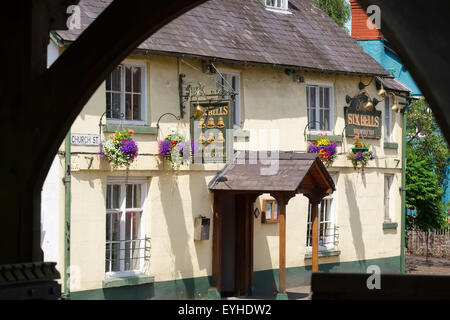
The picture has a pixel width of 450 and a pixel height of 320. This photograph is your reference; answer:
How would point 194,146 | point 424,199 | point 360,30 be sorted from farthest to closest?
point 360,30
point 424,199
point 194,146

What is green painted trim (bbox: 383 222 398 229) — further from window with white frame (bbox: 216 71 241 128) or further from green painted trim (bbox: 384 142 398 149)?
window with white frame (bbox: 216 71 241 128)

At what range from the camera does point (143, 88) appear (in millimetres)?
15945

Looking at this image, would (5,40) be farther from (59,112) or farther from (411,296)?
(411,296)

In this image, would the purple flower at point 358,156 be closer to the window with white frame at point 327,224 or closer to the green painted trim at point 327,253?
the window with white frame at point 327,224

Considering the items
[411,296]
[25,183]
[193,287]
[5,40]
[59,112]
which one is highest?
[5,40]

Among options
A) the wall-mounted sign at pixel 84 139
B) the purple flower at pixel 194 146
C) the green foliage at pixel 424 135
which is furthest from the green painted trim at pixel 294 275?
the green foliage at pixel 424 135

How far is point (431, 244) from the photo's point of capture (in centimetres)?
2803

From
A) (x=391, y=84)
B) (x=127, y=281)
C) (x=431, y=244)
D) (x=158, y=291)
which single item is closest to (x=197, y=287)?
(x=158, y=291)

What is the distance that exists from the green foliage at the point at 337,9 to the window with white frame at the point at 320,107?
1345cm

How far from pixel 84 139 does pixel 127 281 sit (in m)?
2.64

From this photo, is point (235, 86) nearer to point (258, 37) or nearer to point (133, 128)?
point (258, 37)
